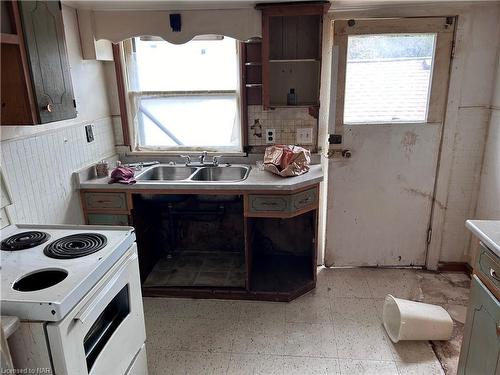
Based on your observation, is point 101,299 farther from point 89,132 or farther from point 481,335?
point 89,132

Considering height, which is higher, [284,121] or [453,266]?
[284,121]

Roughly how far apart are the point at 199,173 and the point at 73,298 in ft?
5.63

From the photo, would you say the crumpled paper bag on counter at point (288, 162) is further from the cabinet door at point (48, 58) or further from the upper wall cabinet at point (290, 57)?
the cabinet door at point (48, 58)

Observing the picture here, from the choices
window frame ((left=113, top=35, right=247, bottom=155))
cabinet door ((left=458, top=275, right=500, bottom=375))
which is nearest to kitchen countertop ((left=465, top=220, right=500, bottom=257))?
cabinet door ((left=458, top=275, right=500, bottom=375))

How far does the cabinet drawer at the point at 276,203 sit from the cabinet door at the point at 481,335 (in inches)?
44.8

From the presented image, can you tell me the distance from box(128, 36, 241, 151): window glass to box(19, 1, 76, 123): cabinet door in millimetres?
1031

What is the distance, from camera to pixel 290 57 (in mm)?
2734

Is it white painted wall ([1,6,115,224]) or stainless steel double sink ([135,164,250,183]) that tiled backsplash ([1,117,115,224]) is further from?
stainless steel double sink ([135,164,250,183])

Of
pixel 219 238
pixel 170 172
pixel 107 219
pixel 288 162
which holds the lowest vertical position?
pixel 219 238

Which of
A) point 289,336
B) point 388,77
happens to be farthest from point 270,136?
point 289,336

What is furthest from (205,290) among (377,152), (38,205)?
(377,152)

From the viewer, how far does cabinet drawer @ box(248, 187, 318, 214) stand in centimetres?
241

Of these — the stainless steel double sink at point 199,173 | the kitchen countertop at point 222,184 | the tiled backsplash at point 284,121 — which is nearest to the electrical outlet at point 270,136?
the tiled backsplash at point 284,121

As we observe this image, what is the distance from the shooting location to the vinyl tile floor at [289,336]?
2.06 m
